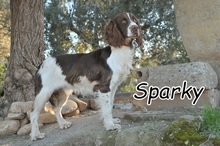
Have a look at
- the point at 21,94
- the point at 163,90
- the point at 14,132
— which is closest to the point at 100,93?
the point at 163,90

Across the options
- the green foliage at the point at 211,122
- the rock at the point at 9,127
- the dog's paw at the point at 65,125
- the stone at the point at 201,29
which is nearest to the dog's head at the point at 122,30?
the green foliage at the point at 211,122

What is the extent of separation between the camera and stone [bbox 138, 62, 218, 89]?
4062 mm

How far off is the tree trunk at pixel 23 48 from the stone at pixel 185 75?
261 cm

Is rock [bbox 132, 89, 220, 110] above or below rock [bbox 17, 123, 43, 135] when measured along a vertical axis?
above

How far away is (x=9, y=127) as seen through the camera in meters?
4.80

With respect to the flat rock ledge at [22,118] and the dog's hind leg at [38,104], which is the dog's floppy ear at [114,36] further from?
the flat rock ledge at [22,118]

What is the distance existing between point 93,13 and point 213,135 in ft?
31.3

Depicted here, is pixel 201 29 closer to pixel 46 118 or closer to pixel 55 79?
pixel 55 79

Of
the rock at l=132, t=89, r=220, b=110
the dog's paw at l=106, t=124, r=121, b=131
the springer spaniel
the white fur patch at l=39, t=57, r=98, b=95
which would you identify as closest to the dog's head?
the springer spaniel

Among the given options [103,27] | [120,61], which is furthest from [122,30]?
[103,27]

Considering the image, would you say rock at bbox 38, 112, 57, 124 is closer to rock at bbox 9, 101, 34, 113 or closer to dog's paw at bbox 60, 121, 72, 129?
rock at bbox 9, 101, 34, 113

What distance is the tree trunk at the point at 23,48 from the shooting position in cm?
555

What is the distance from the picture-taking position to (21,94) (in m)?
5.53

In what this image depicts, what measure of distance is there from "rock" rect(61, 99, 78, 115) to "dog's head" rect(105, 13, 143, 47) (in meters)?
1.92
